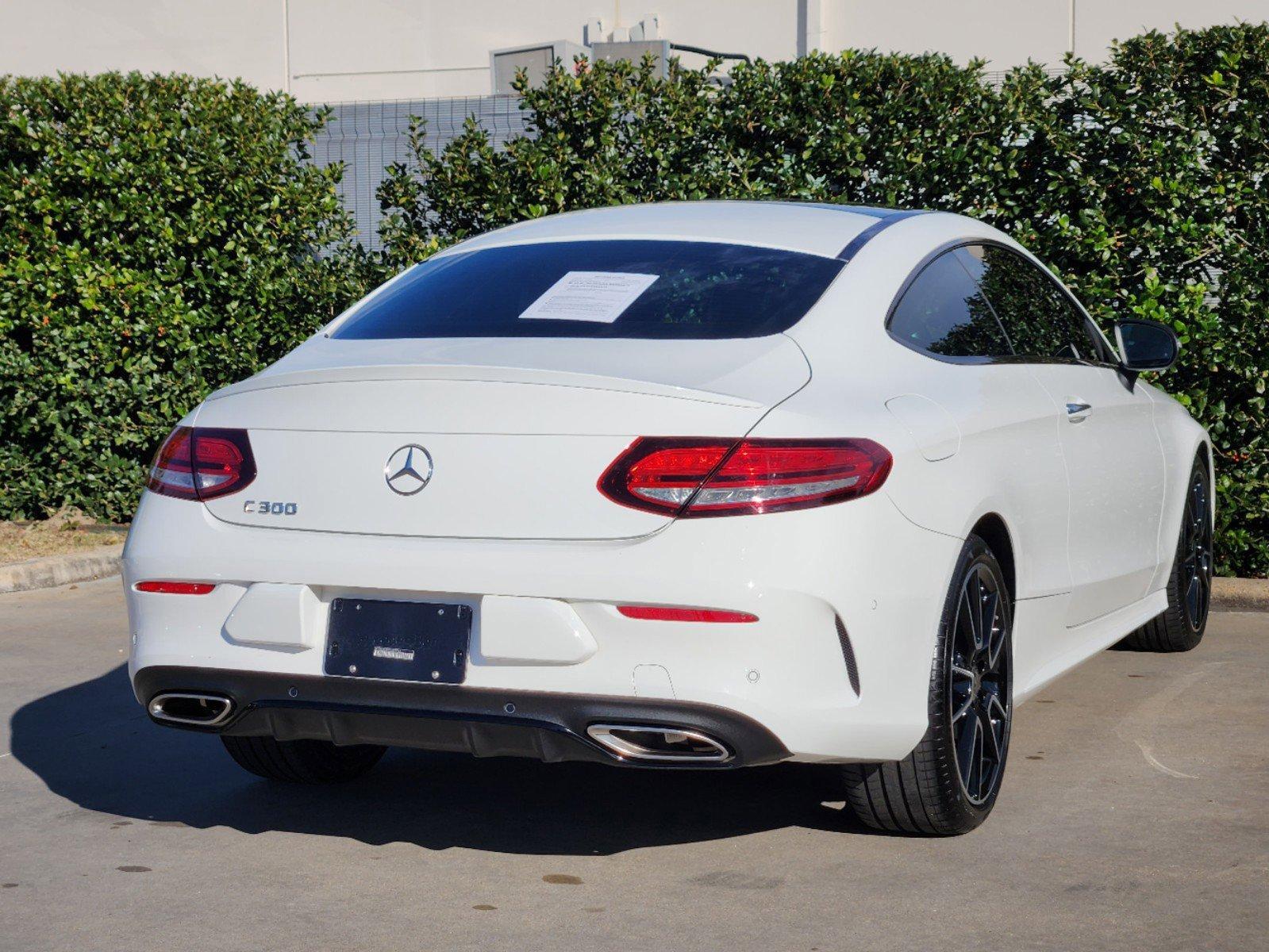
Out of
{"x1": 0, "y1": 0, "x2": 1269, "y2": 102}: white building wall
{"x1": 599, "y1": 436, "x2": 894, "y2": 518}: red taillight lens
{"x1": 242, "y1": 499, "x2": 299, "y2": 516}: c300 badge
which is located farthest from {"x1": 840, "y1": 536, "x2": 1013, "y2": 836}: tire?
{"x1": 0, "y1": 0, "x2": 1269, "y2": 102}: white building wall

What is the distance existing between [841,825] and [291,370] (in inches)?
71.6

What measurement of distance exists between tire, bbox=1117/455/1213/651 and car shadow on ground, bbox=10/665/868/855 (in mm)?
2301

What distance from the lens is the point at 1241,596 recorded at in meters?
7.94

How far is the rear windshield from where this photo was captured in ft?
13.7

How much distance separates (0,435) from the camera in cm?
1009

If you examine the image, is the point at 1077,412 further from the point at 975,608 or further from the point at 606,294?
the point at 606,294

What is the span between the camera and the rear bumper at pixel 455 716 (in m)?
3.67

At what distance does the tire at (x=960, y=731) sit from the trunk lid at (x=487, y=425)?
30.5 inches

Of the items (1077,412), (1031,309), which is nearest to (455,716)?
(1077,412)

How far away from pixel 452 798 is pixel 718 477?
64.1 inches

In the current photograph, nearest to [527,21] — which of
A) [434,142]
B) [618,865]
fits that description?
[434,142]

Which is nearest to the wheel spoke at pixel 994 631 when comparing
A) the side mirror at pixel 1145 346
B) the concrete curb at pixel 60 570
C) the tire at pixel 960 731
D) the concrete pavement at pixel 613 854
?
the tire at pixel 960 731

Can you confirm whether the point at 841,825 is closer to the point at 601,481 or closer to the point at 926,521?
the point at 926,521

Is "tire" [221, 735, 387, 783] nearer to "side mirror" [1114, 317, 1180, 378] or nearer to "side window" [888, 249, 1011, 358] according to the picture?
"side window" [888, 249, 1011, 358]
